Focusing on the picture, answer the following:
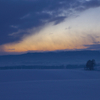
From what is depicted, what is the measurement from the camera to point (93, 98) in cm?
688

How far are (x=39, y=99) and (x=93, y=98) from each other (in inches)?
94.8

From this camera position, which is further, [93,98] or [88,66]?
[88,66]

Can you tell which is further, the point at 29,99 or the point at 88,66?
the point at 88,66

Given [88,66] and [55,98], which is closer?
[55,98]

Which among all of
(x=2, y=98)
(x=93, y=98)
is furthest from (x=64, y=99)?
(x=2, y=98)

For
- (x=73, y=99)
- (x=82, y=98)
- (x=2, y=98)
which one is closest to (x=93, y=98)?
(x=82, y=98)

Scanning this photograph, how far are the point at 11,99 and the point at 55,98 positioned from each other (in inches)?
77.0

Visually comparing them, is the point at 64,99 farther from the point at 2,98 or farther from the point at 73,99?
the point at 2,98

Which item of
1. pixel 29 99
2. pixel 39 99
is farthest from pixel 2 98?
pixel 39 99

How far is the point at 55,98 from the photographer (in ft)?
22.9

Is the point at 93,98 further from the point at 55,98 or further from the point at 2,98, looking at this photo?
the point at 2,98

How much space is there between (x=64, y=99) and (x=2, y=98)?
278 cm

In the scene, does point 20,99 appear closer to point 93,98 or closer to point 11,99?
point 11,99

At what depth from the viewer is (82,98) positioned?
22.8 ft
